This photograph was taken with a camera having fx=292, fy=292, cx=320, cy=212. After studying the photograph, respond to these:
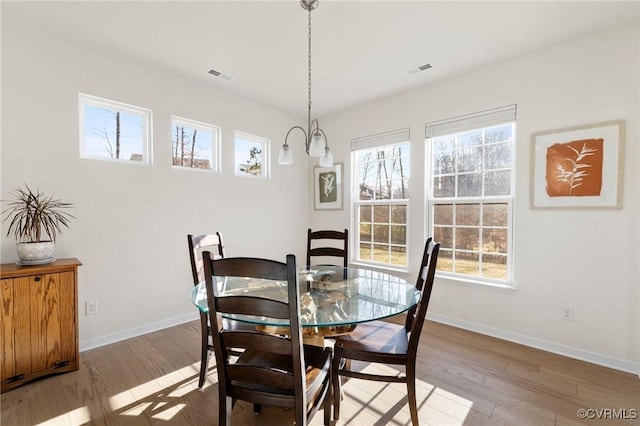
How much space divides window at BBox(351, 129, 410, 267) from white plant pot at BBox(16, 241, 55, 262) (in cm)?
330

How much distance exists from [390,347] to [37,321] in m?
2.54

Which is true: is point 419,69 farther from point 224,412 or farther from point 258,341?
point 224,412

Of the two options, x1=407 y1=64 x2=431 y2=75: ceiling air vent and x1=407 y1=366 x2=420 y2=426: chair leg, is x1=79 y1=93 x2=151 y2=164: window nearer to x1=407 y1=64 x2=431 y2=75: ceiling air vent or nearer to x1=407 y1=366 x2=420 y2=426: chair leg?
x1=407 y1=64 x2=431 y2=75: ceiling air vent

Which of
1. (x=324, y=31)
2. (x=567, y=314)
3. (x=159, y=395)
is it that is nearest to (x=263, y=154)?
(x=324, y=31)

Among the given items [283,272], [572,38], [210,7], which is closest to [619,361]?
[572,38]

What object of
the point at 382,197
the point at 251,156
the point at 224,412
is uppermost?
the point at 251,156

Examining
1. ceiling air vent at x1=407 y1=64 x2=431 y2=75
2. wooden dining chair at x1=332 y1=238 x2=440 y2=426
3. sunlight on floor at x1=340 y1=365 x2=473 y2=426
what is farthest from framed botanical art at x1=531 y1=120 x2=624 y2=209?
sunlight on floor at x1=340 y1=365 x2=473 y2=426

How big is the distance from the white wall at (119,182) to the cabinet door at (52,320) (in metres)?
0.41

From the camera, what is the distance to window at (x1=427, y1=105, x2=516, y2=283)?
2986 mm

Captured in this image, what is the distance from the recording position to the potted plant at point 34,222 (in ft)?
7.30

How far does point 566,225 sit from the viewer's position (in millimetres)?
2604

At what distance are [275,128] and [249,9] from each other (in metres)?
2.14

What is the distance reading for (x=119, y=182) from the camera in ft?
A: 9.42

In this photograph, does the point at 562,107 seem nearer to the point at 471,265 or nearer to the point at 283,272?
the point at 471,265
